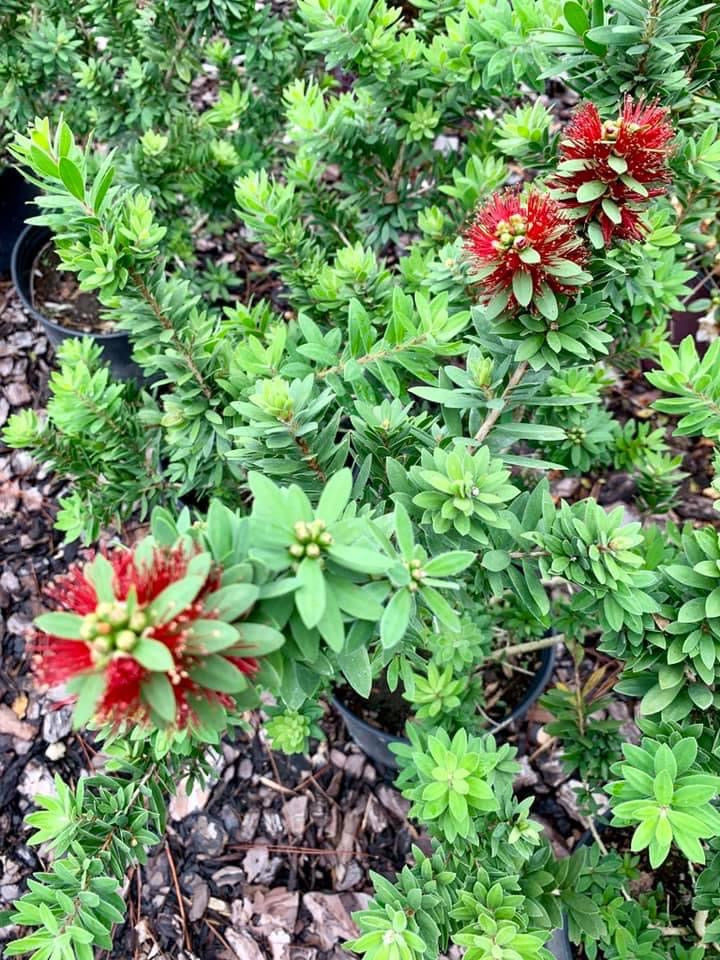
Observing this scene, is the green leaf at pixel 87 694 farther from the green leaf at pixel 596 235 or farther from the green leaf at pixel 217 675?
the green leaf at pixel 596 235

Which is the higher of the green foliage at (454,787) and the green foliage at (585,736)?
the green foliage at (454,787)

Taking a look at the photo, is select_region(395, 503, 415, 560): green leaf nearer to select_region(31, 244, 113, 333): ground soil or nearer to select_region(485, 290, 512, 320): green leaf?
select_region(485, 290, 512, 320): green leaf

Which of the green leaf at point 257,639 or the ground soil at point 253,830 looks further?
the ground soil at point 253,830

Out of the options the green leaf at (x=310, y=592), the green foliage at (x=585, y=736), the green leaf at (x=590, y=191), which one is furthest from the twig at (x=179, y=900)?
the green leaf at (x=590, y=191)

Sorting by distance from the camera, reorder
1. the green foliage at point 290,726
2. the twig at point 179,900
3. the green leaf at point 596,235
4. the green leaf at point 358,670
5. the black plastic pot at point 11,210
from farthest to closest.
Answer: the black plastic pot at point 11,210 < the twig at point 179,900 < the green foliage at point 290,726 < the green leaf at point 596,235 < the green leaf at point 358,670

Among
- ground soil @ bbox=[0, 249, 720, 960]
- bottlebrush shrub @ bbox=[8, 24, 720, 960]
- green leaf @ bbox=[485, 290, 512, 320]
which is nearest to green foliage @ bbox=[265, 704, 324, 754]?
bottlebrush shrub @ bbox=[8, 24, 720, 960]

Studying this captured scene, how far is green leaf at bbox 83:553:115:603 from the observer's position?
0.74 meters

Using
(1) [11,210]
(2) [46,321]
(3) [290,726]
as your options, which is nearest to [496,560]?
(3) [290,726]

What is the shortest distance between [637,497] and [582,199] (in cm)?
142

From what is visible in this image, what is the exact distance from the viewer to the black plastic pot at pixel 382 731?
221cm

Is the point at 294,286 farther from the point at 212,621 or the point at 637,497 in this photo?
the point at 212,621

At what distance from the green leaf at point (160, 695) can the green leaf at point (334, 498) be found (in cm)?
26

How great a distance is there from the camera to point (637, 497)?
7.82ft

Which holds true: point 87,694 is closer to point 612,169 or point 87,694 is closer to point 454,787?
point 454,787
